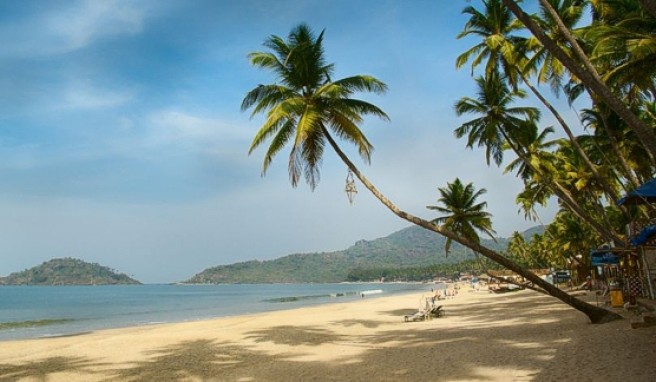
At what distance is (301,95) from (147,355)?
8.70 m

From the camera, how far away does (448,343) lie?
1107 cm

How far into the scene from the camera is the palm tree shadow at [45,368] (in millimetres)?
10413

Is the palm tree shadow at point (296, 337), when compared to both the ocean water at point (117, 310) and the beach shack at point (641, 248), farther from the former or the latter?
the ocean water at point (117, 310)

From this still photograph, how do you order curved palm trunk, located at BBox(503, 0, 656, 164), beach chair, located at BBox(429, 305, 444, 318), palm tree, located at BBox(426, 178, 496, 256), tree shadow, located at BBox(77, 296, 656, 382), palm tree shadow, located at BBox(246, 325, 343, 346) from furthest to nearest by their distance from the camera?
palm tree, located at BBox(426, 178, 496, 256) → beach chair, located at BBox(429, 305, 444, 318) → palm tree shadow, located at BBox(246, 325, 343, 346) → tree shadow, located at BBox(77, 296, 656, 382) → curved palm trunk, located at BBox(503, 0, 656, 164)

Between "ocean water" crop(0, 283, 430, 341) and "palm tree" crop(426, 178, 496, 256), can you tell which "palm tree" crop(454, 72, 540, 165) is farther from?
"ocean water" crop(0, 283, 430, 341)

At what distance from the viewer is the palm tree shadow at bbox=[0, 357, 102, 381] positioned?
1041cm

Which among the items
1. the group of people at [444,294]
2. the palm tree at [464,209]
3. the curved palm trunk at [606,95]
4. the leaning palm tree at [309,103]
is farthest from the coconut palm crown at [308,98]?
the group of people at [444,294]

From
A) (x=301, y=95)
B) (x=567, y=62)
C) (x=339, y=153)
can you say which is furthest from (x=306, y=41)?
(x=567, y=62)

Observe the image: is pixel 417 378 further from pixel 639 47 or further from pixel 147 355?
pixel 147 355

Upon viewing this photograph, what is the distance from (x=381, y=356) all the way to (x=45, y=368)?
28.1 feet

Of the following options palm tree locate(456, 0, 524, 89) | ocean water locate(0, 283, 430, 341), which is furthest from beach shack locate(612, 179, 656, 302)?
ocean water locate(0, 283, 430, 341)

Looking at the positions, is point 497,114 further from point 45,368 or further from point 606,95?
point 45,368

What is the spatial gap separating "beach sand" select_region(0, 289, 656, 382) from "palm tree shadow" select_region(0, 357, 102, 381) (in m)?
0.03

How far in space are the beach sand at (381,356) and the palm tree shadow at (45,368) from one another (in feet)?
0.08
